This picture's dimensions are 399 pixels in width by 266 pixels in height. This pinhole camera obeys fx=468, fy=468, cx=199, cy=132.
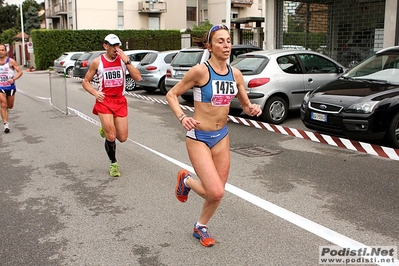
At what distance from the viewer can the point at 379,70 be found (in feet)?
29.0

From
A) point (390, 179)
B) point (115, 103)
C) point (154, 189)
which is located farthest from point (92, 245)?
point (390, 179)

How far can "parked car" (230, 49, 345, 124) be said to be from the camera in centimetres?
1025

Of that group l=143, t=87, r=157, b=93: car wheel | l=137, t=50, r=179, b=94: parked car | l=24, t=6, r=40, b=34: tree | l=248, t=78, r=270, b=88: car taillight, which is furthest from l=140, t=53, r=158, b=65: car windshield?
l=24, t=6, r=40, b=34: tree

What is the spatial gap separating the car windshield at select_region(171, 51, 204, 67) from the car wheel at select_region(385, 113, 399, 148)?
7.66 metres

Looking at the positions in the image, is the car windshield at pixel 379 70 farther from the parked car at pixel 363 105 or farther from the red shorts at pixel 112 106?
the red shorts at pixel 112 106

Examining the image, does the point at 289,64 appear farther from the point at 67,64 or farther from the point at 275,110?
the point at 67,64

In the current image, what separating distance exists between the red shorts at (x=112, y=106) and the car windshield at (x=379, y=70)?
4690 millimetres

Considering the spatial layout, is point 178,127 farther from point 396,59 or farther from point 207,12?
point 207,12

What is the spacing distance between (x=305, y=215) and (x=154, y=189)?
1946 mm

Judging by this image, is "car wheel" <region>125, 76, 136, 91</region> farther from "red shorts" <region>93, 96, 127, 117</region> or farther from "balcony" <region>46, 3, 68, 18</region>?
"balcony" <region>46, 3, 68, 18</region>

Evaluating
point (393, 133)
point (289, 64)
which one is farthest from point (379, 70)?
point (289, 64)

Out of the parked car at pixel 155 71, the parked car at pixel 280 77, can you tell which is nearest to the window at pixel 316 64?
the parked car at pixel 280 77

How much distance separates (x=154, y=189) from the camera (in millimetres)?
5898

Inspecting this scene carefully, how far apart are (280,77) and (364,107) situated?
3.16m
